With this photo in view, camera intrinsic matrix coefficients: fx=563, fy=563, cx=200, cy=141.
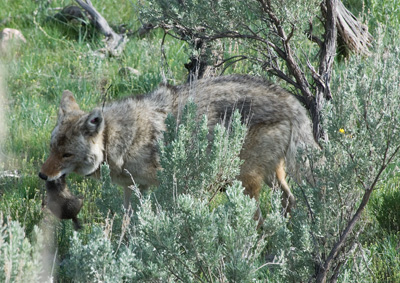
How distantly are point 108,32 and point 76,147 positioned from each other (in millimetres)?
4613

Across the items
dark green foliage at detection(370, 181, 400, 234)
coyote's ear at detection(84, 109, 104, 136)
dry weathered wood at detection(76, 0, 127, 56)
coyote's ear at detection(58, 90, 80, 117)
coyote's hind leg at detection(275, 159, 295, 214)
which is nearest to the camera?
dark green foliage at detection(370, 181, 400, 234)

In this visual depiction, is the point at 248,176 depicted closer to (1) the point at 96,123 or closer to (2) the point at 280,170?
(2) the point at 280,170

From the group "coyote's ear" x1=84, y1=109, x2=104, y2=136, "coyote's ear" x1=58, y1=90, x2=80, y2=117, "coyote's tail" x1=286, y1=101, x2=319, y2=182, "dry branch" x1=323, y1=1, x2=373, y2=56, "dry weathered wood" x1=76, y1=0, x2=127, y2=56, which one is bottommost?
"dry weathered wood" x1=76, y1=0, x2=127, y2=56

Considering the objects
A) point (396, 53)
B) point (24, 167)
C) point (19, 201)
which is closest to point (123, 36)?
point (24, 167)

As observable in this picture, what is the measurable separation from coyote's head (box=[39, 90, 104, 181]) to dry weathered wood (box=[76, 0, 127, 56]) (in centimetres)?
403

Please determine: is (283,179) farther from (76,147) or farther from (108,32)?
(108,32)

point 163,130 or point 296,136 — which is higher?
point 296,136

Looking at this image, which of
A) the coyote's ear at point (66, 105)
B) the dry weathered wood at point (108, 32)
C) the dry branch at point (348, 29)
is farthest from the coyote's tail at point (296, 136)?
the dry weathered wood at point (108, 32)

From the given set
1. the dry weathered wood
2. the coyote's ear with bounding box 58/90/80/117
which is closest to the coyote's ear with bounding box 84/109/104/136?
the coyote's ear with bounding box 58/90/80/117

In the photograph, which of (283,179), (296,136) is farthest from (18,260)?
(283,179)

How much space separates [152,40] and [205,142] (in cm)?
558

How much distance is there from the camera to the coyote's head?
17.7 ft

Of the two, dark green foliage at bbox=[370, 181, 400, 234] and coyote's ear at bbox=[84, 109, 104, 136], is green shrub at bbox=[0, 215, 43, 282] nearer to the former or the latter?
coyote's ear at bbox=[84, 109, 104, 136]

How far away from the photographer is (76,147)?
5.46 meters
